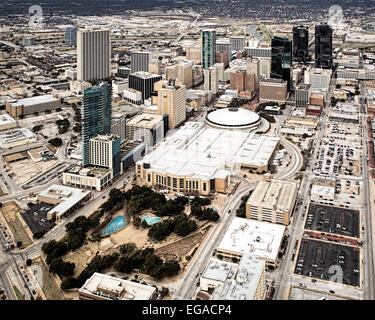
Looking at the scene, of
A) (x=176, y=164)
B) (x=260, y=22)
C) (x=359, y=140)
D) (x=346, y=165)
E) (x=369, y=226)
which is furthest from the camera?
(x=260, y=22)

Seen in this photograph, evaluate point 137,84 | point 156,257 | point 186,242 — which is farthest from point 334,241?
point 137,84

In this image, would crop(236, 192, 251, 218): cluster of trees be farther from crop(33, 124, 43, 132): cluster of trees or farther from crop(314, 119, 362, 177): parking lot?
crop(33, 124, 43, 132): cluster of trees

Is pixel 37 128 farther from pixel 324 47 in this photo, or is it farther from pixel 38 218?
pixel 324 47

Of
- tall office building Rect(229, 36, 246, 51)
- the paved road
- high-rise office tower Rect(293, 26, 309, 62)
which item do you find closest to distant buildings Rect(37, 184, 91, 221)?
the paved road

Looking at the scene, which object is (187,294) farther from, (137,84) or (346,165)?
(137,84)

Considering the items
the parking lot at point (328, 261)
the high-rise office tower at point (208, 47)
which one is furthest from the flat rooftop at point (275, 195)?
the high-rise office tower at point (208, 47)

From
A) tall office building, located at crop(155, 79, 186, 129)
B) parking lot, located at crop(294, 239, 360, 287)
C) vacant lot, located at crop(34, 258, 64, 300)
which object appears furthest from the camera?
tall office building, located at crop(155, 79, 186, 129)
